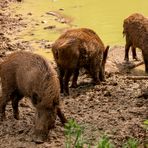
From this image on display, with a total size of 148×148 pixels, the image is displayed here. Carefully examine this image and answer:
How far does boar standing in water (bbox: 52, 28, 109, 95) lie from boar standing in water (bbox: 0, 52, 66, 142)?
1397 mm

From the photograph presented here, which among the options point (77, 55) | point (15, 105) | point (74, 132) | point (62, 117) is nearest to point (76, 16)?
point (77, 55)

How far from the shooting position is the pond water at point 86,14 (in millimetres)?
13038

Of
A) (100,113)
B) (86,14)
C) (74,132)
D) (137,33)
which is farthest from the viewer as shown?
(86,14)

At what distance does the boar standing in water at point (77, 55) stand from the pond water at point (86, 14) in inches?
113

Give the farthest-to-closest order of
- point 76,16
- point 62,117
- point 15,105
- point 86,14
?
point 86,14 → point 76,16 → point 15,105 → point 62,117

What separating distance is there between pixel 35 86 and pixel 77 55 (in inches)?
84.1

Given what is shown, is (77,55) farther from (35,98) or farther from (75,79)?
(35,98)

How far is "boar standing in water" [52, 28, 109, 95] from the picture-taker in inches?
344

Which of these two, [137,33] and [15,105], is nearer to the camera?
[15,105]

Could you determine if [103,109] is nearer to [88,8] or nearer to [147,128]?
[147,128]

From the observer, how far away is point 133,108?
809 centimetres

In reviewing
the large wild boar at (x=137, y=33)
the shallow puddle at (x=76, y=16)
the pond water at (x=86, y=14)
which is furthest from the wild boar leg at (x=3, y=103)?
the pond water at (x=86, y=14)

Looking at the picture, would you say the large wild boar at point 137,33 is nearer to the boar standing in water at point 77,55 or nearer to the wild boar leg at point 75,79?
the boar standing in water at point 77,55

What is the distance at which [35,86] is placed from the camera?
22.6ft
